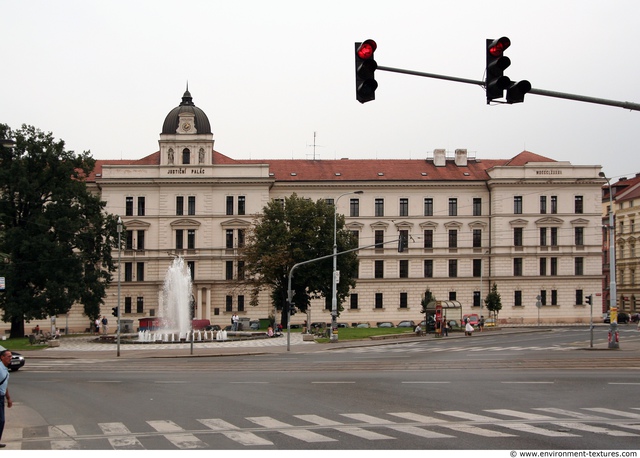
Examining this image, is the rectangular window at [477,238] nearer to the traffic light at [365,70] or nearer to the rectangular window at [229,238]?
the rectangular window at [229,238]

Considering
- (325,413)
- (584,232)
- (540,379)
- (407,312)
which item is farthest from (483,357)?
(584,232)

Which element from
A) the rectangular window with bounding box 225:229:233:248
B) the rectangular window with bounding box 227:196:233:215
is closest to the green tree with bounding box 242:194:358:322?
the rectangular window with bounding box 225:229:233:248

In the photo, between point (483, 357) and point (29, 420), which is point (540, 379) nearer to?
point (483, 357)

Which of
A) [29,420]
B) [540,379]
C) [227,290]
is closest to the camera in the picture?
[29,420]

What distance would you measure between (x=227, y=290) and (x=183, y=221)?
8.65 meters

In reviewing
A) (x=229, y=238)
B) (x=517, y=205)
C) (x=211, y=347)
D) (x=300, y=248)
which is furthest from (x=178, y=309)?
(x=517, y=205)

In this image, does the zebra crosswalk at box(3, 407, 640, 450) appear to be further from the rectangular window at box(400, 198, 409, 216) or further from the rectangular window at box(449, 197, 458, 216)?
the rectangular window at box(449, 197, 458, 216)

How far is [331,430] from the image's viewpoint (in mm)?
14008

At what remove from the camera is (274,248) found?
64875 millimetres

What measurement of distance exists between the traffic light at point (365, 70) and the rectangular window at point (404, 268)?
7089cm

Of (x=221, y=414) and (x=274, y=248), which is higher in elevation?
(x=274, y=248)

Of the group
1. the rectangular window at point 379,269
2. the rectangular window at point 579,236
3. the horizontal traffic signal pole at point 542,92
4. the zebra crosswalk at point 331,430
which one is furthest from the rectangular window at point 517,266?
the horizontal traffic signal pole at point 542,92

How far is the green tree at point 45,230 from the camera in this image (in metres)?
55.2

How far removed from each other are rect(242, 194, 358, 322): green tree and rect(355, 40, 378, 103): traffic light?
5081 centimetres
